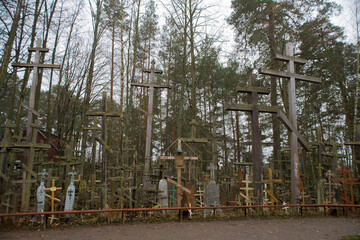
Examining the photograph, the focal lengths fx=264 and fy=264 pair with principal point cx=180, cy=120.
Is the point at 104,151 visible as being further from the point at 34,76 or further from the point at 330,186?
the point at 330,186

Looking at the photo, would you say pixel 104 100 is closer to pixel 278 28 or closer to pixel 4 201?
pixel 4 201

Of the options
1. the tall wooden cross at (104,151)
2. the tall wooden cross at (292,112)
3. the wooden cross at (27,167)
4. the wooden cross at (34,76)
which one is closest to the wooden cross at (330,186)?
the tall wooden cross at (292,112)

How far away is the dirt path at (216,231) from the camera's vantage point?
5957 mm

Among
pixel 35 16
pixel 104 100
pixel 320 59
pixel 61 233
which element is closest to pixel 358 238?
pixel 61 233

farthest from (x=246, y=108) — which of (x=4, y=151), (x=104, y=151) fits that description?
(x=4, y=151)

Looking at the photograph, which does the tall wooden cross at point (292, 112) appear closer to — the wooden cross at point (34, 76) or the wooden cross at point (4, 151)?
the wooden cross at point (34, 76)

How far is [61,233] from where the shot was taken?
20.9ft

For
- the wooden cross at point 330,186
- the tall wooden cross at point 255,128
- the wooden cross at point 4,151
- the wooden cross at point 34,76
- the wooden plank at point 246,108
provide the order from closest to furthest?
1. the wooden cross at point 4,151
2. the wooden cross at point 34,76
3. the tall wooden cross at point 255,128
4. the wooden plank at point 246,108
5. the wooden cross at point 330,186

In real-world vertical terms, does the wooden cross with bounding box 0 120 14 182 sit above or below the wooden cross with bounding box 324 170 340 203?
above

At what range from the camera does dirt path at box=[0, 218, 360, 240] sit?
19.5 feet

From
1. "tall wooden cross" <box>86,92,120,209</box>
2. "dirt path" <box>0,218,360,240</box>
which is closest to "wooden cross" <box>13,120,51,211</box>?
"dirt path" <box>0,218,360,240</box>

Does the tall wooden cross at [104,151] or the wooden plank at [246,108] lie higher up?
the wooden plank at [246,108]

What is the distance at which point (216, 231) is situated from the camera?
6438 millimetres

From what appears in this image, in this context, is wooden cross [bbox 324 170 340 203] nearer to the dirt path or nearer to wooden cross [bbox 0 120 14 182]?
the dirt path
